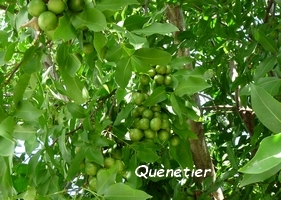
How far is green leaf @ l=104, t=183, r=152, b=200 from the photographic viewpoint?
1229mm

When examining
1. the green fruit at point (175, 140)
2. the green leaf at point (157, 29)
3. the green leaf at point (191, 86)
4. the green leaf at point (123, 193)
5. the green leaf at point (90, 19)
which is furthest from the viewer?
the green fruit at point (175, 140)

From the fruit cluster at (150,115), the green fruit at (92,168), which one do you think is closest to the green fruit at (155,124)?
the fruit cluster at (150,115)

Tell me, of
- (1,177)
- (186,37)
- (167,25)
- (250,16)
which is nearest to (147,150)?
(167,25)

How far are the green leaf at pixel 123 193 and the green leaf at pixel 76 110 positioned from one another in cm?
47

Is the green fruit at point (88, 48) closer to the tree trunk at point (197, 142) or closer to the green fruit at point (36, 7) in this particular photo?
the green fruit at point (36, 7)

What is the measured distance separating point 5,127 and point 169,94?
2.25 ft

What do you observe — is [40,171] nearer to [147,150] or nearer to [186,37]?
[147,150]

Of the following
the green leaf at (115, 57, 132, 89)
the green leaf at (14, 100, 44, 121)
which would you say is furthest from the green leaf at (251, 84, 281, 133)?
the green leaf at (14, 100, 44, 121)

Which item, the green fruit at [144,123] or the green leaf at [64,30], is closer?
the green leaf at [64,30]

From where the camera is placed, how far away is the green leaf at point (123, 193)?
1.23 metres

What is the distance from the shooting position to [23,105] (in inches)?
50.8

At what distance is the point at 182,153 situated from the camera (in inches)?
70.5

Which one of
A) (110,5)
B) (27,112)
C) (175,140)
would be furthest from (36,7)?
(175,140)

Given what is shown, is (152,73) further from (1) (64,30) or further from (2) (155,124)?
(1) (64,30)
